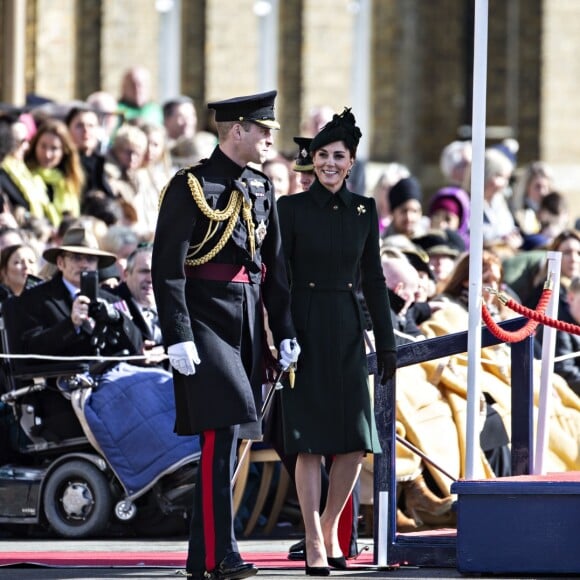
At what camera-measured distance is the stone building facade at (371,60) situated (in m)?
29.3

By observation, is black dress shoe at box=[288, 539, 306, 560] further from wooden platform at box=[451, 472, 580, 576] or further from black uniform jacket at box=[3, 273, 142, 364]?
black uniform jacket at box=[3, 273, 142, 364]

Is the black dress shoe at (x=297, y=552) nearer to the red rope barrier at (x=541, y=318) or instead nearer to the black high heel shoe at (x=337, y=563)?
the black high heel shoe at (x=337, y=563)

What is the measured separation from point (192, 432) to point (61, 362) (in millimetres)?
2788

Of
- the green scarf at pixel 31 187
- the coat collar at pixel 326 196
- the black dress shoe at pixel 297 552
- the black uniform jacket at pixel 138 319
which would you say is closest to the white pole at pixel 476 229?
the coat collar at pixel 326 196

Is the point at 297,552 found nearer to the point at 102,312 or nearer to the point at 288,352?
the point at 288,352

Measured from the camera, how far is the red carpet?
31.1ft

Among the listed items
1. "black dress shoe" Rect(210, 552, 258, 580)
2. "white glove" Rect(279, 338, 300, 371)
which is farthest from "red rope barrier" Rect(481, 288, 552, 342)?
"black dress shoe" Rect(210, 552, 258, 580)

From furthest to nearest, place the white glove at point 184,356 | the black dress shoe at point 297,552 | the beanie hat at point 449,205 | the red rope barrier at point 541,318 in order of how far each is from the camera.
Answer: the beanie hat at point 449,205 < the black dress shoe at point 297,552 < the red rope barrier at point 541,318 < the white glove at point 184,356

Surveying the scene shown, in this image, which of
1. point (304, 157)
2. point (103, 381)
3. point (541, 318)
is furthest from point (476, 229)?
point (103, 381)

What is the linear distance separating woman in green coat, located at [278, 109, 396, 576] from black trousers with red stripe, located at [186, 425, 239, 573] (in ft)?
1.93

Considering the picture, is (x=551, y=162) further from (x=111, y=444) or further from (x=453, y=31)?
(x=111, y=444)

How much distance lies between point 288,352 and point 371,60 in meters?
23.9

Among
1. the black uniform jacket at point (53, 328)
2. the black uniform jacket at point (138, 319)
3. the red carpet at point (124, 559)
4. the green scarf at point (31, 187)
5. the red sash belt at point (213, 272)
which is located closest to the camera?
the red sash belt at point (213, 272)

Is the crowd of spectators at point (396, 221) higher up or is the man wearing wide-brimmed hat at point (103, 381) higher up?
the crowd of spectators at point (396, 221)
